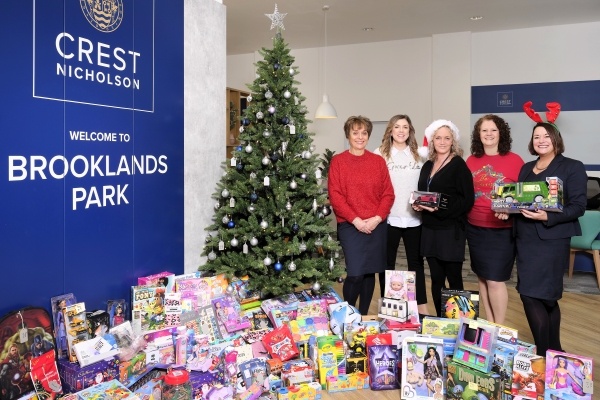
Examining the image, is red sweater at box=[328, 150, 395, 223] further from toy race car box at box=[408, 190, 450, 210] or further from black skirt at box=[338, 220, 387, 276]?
toy race car box at box=[408, 190, 450, 210]

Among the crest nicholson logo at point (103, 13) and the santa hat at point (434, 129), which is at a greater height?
the crest nicholson logo at point (103, 13)

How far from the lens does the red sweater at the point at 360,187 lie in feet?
11.0

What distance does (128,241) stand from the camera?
3025 mm

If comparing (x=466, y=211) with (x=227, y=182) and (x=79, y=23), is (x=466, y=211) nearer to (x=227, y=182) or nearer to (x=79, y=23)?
(x=227, y=182)

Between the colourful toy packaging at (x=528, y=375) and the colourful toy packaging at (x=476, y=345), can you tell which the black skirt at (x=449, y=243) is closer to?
the colourful toy packaging at (x=476, y=345)

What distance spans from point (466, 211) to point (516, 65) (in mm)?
5310

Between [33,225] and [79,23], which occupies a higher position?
[79,23]

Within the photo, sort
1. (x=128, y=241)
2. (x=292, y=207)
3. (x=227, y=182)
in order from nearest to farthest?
1. (x=128, y=241)
2. (x=292, y=207)
3. (x=227, y=182)

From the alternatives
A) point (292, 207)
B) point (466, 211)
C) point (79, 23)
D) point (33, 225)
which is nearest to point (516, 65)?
point (466, 211)

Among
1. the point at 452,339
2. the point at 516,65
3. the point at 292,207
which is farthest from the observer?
the point at 516,65

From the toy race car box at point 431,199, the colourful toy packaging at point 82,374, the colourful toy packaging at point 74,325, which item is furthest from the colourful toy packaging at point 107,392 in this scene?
the toy race car box at point 431,199

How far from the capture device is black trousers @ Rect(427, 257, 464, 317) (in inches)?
130

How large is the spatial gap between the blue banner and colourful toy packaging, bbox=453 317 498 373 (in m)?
1.99

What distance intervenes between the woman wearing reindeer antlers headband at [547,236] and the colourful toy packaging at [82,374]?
7.77 feet
